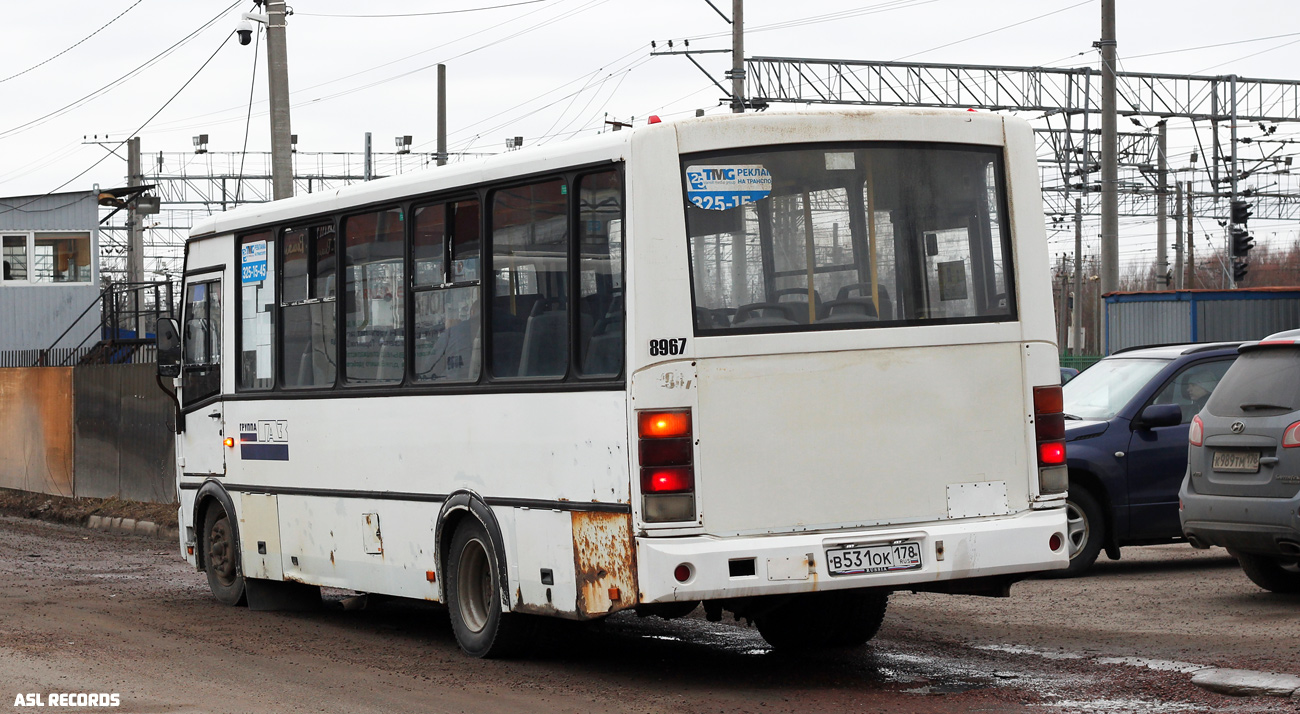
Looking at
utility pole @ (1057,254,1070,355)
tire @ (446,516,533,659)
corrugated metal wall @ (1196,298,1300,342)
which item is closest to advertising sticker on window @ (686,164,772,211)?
tire @ (446,516,533,659)

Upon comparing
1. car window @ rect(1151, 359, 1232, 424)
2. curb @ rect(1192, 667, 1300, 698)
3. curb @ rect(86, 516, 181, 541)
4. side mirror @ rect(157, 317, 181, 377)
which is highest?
side mirror @ rect(157, 317, 181, 377)

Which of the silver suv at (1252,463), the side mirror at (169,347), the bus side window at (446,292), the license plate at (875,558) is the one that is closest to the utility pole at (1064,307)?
the silver suv at (1252,463)

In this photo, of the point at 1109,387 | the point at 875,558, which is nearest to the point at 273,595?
the point at 875,558

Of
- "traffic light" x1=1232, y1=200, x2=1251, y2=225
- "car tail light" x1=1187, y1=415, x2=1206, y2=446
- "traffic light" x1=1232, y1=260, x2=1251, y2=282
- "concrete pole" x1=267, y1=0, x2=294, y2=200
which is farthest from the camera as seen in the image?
"traffic light" x1=1232, y1=260, x2=1251, y2=282

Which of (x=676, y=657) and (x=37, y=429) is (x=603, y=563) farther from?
(x=37, y=429)

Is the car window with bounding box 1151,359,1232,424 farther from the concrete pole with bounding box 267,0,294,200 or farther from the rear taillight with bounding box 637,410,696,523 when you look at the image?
the concrete pole with bounding box 267,0,294,200

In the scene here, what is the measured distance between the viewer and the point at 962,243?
27.1 ft

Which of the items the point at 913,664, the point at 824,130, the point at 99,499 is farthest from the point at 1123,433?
the point at 99,499

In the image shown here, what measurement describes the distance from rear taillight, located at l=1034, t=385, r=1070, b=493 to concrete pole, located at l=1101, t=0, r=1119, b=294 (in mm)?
17384

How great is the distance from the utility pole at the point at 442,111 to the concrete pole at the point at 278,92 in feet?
45.3

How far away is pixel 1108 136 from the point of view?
25.2 meters

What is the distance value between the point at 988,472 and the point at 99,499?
1839 centimetres

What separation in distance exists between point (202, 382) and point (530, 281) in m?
4.67

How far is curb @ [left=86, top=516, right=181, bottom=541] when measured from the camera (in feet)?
66.3
